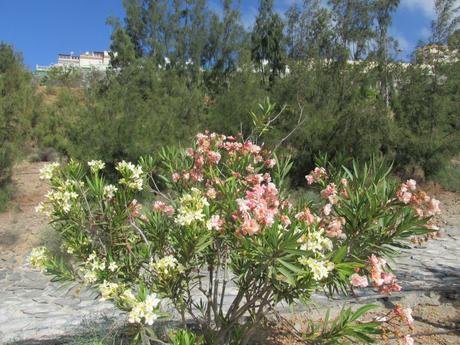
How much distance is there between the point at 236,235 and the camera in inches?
72.1

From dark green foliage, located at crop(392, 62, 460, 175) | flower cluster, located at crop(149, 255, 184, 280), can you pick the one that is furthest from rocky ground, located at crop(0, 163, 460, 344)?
dark green foliage, located at crop(392, 62, 460, 175)

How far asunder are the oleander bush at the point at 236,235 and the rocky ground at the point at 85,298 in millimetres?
341

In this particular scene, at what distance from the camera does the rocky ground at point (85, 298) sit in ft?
11.5

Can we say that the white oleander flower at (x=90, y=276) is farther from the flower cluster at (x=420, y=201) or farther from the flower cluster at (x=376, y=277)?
the flower cluster at (x=420, y=201)

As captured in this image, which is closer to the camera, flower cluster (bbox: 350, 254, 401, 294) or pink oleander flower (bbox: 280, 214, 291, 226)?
flower cluster (bbox: 350, 254, 401, 294)

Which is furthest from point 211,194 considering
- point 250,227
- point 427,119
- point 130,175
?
point 427,119

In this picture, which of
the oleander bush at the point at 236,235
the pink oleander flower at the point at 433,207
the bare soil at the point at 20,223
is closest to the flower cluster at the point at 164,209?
the oleander bush at the point at 236,235

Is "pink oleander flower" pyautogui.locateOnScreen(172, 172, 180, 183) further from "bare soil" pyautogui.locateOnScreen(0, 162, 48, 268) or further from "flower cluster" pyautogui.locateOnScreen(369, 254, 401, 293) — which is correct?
"bare soil" pyautogui.locateOnScreen(0, 162, 48, 268)

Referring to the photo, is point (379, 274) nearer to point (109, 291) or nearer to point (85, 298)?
point (109, 291)

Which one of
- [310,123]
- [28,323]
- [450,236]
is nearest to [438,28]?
[310,123]

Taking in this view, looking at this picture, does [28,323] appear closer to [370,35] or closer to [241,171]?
[241,171]

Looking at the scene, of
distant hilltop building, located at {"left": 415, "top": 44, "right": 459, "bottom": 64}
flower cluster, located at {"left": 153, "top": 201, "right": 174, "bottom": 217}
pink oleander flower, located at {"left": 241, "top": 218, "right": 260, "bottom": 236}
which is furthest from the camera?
distant hilltop building, located at {"left": 415, "top": 44, "right": 459, "bottom": 64}

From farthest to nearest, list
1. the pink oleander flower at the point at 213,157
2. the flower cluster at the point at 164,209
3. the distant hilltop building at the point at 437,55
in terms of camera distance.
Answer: the distant hilltop building at the point at 437,55
the pink oleander flower at the point at 213,157
the flower cluster at the point at 164,209

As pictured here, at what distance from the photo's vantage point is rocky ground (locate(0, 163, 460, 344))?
350 cm
